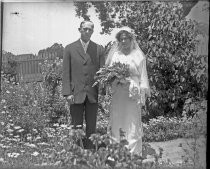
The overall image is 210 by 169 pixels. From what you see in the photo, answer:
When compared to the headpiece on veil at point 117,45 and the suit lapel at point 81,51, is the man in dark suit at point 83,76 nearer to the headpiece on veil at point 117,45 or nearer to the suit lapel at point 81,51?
the suit lapel at point 81,51

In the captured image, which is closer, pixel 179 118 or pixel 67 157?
pixel 67 157

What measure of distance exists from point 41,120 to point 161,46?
6.21 feet

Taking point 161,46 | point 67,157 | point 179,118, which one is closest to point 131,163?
point 67,157

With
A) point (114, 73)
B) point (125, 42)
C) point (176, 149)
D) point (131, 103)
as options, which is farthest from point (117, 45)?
point (176, 149)

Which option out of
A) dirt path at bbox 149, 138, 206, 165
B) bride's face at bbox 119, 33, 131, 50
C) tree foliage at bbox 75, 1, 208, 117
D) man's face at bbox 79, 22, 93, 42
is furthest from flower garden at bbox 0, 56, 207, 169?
bride's face at bbox 119, 33, 131, 50

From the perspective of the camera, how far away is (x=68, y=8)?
649cm

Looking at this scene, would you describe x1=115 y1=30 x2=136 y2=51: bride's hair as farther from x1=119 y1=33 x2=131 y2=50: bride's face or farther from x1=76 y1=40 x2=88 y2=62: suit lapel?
x1=76 y1=40 x2=88 y2=62: suit lapel

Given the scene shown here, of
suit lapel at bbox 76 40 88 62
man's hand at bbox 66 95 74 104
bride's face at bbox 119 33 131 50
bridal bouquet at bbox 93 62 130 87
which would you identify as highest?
bride's face at bbox 119 33 131 50

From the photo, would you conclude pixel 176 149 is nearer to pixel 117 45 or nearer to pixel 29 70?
pixel 117 45

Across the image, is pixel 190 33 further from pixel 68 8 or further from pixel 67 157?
pixel 67 157

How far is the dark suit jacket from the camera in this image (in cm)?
644

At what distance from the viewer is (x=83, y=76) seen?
6.45 metres

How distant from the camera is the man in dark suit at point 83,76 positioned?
6445 mm

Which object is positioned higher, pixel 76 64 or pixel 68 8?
pixel 68 8
